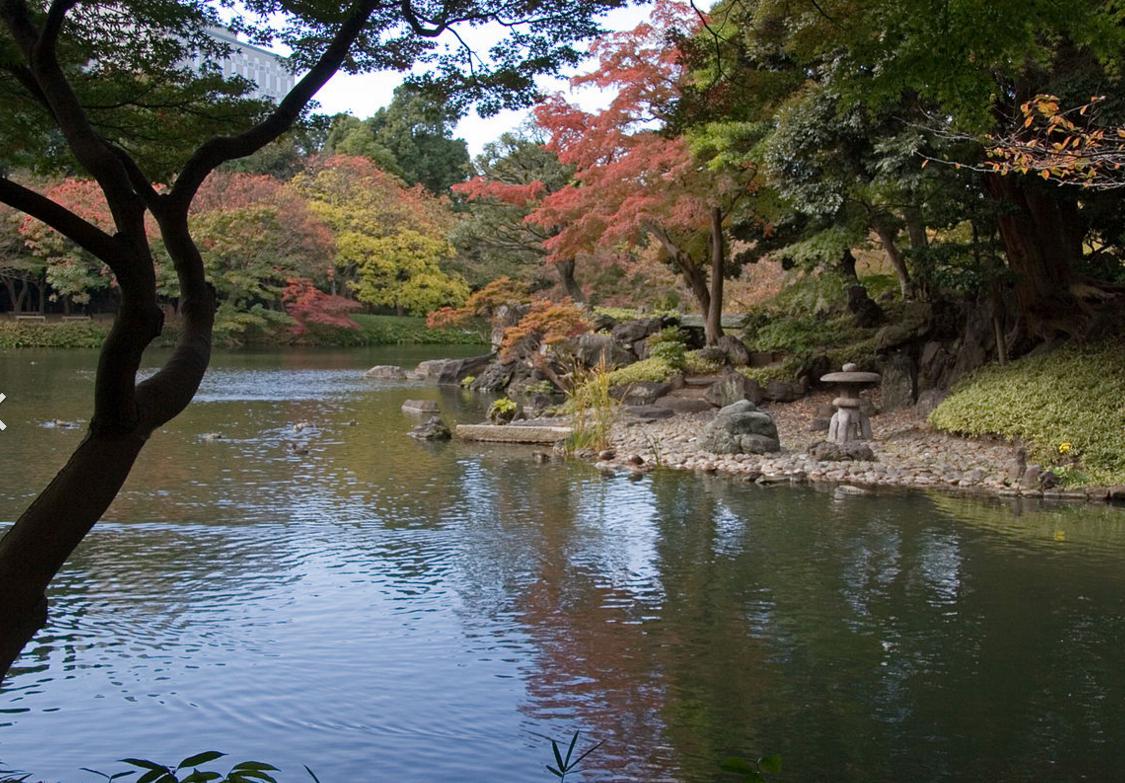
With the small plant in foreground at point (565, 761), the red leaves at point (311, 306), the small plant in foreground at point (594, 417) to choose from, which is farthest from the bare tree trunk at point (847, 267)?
the red leaves at point (311, 306)

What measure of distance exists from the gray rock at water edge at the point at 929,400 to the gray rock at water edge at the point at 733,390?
2136 millimetres

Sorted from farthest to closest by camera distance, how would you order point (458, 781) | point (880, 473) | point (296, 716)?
point (880, 473) → point (296, 716) → point (458, 781)

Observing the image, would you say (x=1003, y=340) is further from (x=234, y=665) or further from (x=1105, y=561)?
(x=234, y=665)

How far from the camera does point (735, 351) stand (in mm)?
15367

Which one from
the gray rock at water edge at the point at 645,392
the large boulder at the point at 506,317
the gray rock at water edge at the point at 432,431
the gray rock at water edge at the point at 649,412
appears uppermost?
the large boulder at the point at 506,317

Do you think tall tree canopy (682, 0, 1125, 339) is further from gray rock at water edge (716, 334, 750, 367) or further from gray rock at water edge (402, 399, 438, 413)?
gray rock at water edge (402, 399, 438, 413)

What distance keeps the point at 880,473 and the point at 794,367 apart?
14.8 ft

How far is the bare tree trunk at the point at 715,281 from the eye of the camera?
15578 millimetres

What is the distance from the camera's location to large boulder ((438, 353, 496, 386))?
21750mm

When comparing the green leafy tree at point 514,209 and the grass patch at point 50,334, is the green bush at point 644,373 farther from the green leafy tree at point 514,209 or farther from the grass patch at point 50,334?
the grass patch at point 50,334

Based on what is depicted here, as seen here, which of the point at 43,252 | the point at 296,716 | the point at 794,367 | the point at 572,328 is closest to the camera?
the point at 296,716

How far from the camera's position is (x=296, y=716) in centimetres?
433

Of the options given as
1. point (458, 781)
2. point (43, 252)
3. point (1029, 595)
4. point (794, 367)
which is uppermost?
point (43, 252)

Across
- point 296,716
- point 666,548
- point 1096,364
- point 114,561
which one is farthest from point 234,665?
point 1096,364
